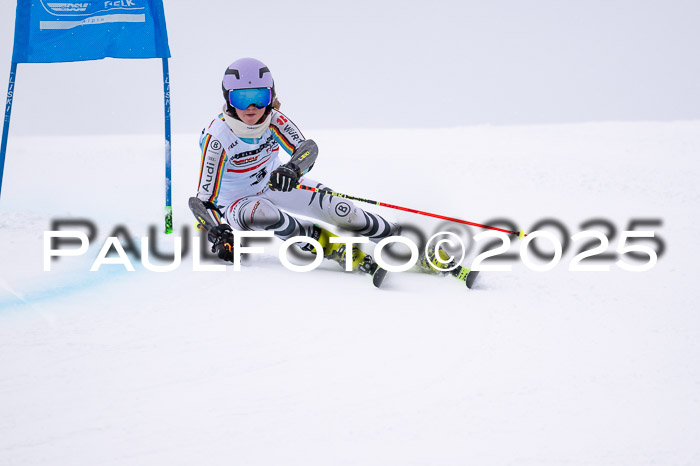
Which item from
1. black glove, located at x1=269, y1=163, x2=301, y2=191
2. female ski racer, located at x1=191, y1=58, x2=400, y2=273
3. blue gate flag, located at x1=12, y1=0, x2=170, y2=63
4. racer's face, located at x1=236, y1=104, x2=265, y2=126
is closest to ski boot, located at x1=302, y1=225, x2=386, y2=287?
female ski racer, located at x1=191, y1=58, x2=400, y2=273

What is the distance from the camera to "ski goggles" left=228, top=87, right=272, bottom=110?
4.09 meters

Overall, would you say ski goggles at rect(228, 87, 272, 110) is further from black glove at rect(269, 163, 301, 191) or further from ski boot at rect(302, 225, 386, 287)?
ski boot at rect(302, 225, 386, 287)

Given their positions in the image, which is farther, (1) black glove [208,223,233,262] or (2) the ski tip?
(1) black glove [208,223,233,262]

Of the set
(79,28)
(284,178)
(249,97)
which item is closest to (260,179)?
(284,178)

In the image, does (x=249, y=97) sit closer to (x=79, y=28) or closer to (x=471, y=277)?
(x=471, y=277)

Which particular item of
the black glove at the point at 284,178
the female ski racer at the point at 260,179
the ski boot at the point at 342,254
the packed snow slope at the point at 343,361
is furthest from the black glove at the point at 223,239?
the ski boot at the point at 342,254

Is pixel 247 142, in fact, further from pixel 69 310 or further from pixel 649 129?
pixel 649 129

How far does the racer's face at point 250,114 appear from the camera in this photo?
4.14 meters

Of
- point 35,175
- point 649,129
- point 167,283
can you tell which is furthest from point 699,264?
point 35,175

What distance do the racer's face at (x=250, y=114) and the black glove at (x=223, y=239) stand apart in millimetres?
690

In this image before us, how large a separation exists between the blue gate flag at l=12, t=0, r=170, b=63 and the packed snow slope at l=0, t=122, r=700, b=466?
4.72 feet

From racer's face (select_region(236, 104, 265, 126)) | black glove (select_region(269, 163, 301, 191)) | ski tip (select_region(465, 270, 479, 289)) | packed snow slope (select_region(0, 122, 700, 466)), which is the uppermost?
racer's face (select_region(236, 104, 265, 126))

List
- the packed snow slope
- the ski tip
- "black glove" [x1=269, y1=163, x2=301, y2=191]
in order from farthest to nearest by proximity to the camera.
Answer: "black glove" [x1=269, y1=163, x2=301, y2=191]
the ski tip
the packed snow slope

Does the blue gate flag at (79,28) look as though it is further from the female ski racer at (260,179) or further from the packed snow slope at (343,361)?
the female ski racer at (260,179)
